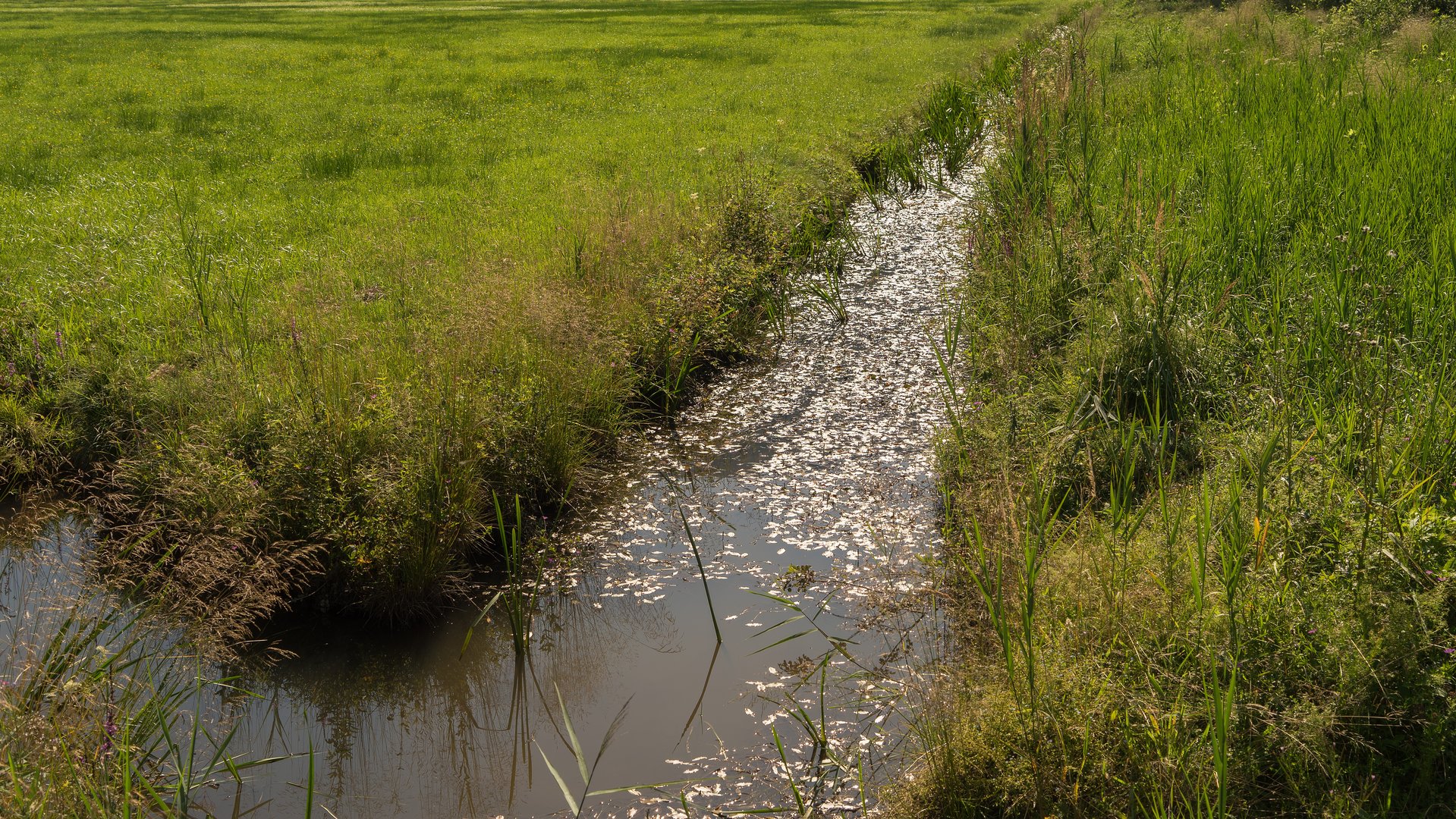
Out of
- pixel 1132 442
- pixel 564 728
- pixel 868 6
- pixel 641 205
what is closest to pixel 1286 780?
pixel 1132 442

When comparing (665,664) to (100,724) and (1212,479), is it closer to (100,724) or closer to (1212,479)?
(100,724)

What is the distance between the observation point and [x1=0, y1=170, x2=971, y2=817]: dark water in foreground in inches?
152

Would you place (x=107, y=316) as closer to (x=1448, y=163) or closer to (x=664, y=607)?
(x=664, y=607)

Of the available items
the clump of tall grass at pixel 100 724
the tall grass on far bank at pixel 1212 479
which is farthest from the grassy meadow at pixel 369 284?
the tall grass on far bank at pixel 1212 479

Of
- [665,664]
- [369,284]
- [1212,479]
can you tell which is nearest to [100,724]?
[665,664]

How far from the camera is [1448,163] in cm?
679

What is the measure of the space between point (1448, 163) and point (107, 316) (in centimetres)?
929

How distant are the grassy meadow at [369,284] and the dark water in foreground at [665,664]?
0.44 m

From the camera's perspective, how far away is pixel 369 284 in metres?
8.21

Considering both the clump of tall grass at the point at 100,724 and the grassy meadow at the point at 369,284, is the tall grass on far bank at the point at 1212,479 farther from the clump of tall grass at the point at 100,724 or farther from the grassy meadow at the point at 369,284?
the clump of tall grass at the point at 100,724

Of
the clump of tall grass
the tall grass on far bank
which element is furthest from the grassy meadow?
the tall grass on far bank

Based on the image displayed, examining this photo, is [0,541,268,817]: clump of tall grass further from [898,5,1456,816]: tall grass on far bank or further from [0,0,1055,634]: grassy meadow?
[898,5,1456,816]: tall grass on far bank

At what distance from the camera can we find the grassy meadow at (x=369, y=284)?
5.07 metres

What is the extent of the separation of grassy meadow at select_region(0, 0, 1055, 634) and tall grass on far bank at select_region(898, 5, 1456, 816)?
2.35 metres
